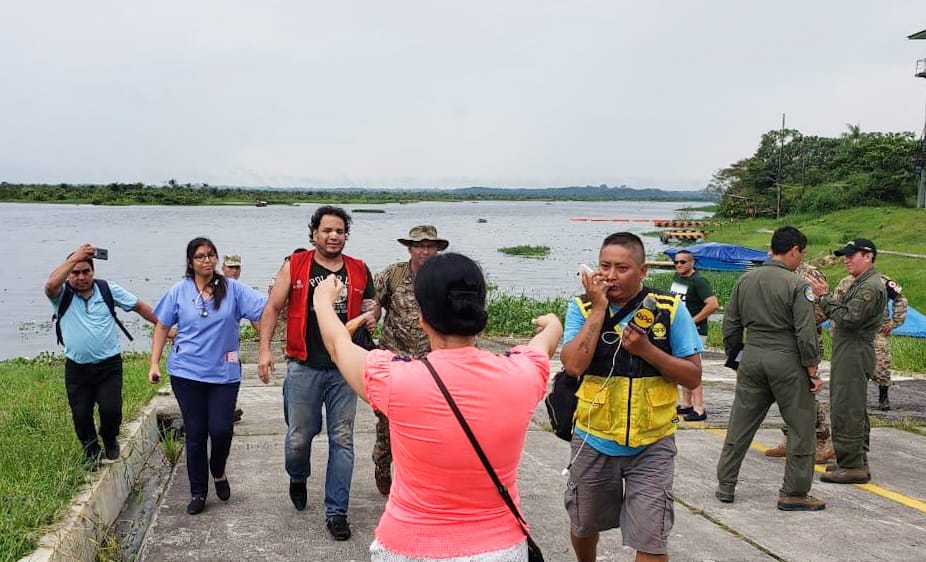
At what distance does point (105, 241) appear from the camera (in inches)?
2087

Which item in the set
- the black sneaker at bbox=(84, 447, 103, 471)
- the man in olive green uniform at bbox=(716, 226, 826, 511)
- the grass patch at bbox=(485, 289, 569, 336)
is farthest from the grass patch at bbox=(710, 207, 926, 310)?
the black sneaker at bbox=(84, 447, 103, 471)

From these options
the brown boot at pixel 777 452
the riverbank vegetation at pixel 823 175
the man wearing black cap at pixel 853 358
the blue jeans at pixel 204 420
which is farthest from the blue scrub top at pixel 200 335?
the riverbank vegetation at pixel 823 175

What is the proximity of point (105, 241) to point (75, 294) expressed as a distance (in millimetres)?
51715

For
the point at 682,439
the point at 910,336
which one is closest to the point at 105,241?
the point at 910,336

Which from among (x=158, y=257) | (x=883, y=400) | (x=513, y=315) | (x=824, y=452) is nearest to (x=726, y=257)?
(x=513, y=315)

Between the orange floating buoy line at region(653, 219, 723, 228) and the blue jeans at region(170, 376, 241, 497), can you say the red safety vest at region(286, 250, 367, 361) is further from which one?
the orange floating buoy line at region(653, 219, 723, 228)

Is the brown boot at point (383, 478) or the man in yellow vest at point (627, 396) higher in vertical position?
the man in yellow vest at point (627, 396)

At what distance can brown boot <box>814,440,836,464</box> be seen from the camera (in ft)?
22.7

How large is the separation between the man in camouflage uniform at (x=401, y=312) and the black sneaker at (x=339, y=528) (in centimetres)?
70

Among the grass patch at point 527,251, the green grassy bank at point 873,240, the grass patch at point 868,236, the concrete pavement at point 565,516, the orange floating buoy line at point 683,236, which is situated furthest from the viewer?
the orange floating buoy line at point 683,236

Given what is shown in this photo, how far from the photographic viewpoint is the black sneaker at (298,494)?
5.18 metres

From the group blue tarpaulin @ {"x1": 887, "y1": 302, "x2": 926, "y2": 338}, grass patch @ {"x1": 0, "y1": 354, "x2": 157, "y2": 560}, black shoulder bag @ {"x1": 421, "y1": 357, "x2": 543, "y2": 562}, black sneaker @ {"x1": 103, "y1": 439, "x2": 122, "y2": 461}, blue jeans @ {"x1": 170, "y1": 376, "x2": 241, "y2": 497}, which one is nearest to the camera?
black shoulder bag @ {"x1": 421, "y1": 357, "x2": 543, "y2": 562}

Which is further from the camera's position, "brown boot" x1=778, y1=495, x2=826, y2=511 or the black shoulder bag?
"brown boot" x1=778, y1=495, x2=826, y2=511

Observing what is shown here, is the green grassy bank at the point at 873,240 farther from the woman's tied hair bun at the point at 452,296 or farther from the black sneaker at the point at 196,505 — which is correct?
the woman's tied hair bun at the point at 452,296
